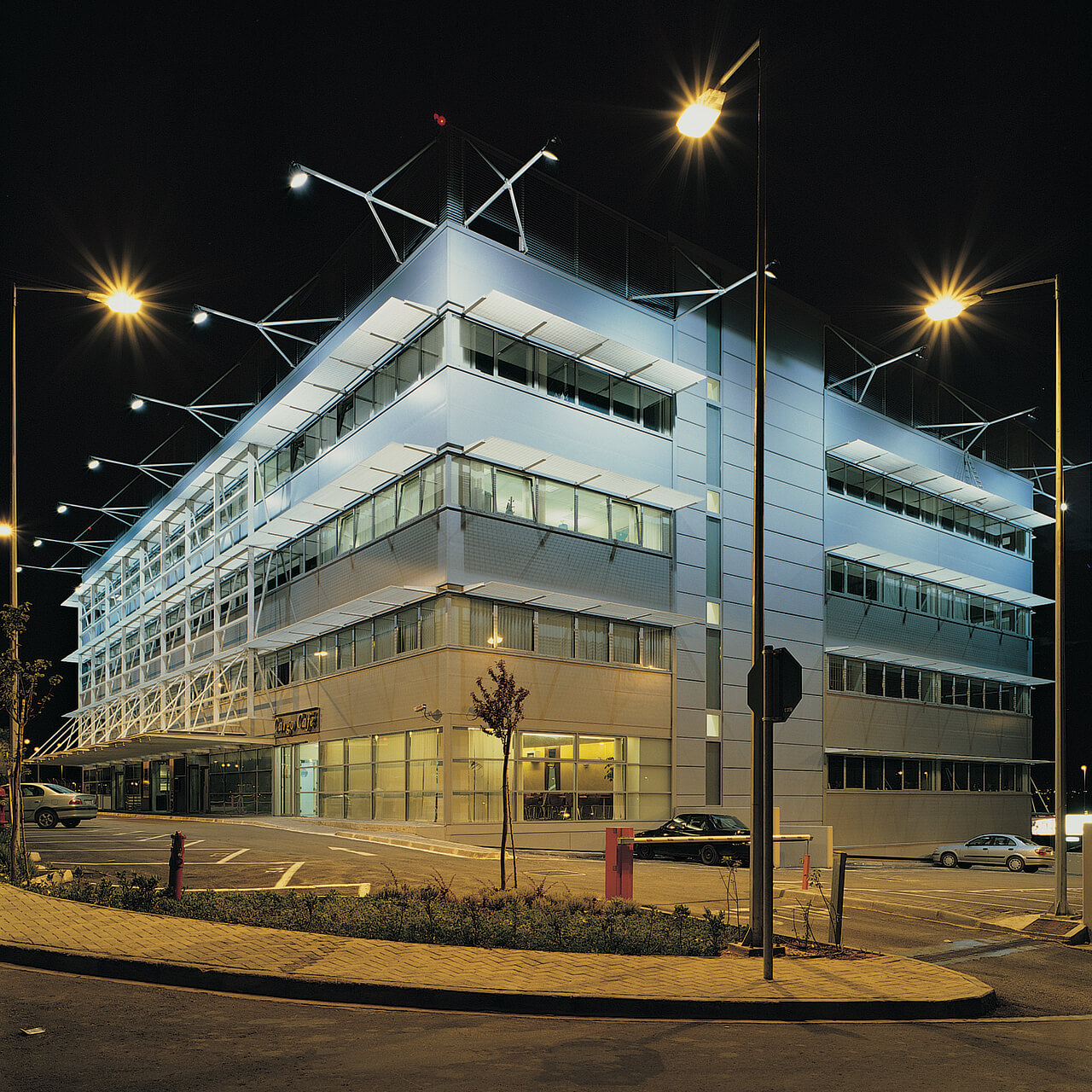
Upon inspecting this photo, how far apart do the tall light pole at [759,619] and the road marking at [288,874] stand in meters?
8.52

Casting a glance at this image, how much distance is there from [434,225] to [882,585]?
26.5 m

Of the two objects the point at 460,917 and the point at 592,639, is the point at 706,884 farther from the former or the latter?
the point at 592,639

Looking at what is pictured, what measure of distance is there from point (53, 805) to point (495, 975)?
28.1 meters

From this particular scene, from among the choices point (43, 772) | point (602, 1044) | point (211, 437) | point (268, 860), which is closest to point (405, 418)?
point (268, 860)

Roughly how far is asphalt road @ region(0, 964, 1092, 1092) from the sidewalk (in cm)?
24

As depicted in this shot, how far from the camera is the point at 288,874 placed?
59.8 feet

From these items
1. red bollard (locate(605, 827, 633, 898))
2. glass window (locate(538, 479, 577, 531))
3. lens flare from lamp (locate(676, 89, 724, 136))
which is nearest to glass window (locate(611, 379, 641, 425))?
glass window (locate(538, 479, 577, 531))

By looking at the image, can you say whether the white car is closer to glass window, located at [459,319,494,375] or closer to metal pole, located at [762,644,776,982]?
glass window, located at [459,319,494,375]

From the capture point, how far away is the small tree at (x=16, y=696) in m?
16.2

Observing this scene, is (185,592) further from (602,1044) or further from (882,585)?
(602,1044)

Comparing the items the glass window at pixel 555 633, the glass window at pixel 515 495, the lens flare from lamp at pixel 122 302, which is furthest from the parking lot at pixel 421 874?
the glass window at pixel 515 495

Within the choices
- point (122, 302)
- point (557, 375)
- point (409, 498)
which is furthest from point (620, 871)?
point (557, 375)

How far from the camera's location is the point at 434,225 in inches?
1299

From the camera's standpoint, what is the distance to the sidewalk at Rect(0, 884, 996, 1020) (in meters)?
8.55
